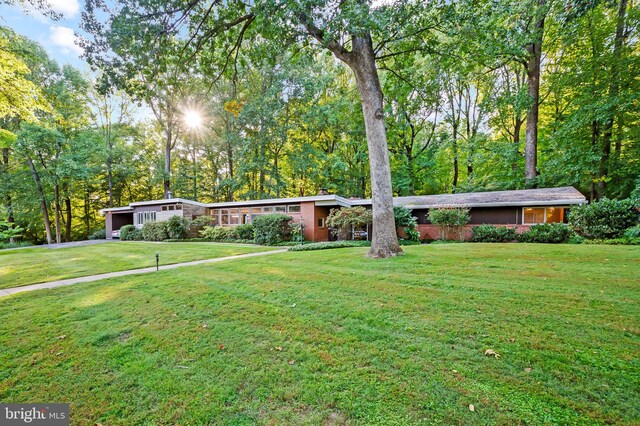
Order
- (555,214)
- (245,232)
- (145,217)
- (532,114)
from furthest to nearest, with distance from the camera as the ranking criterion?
(145,217)
(245,232)
(532,114)
(555,214)

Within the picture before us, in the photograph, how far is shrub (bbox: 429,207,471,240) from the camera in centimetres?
1385

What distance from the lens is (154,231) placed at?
20.7 meters

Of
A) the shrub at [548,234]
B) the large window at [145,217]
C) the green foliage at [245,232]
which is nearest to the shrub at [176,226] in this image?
the large window at [145,217]

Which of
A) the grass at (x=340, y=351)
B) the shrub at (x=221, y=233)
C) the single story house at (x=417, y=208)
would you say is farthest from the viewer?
the shrub at (x=221, y=233)

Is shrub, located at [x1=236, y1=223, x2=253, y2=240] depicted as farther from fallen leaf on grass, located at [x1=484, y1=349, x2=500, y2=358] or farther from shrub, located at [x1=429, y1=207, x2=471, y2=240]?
fallen leaf on grass, located at [x1=484, y1=349, x2=500, y2=358]

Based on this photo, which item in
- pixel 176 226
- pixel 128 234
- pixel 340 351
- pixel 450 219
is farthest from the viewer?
pixel 128 234

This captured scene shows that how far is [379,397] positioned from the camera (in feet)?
7.06

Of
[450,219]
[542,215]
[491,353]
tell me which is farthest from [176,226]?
[542,215]

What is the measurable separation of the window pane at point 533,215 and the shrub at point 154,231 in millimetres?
23564

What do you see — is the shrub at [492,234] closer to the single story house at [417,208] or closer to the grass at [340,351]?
the single story house at [417,208]

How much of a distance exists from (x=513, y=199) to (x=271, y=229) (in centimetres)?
1342

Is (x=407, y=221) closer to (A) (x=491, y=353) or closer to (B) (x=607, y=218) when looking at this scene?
(B) (x=607, y=218)

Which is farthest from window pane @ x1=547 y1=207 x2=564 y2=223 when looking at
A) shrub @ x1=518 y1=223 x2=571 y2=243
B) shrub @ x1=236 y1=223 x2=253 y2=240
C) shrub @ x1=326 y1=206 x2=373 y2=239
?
shrub @ x1=236 y1=223 x2=253 y2=240

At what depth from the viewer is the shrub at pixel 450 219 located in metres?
→ 13.9
